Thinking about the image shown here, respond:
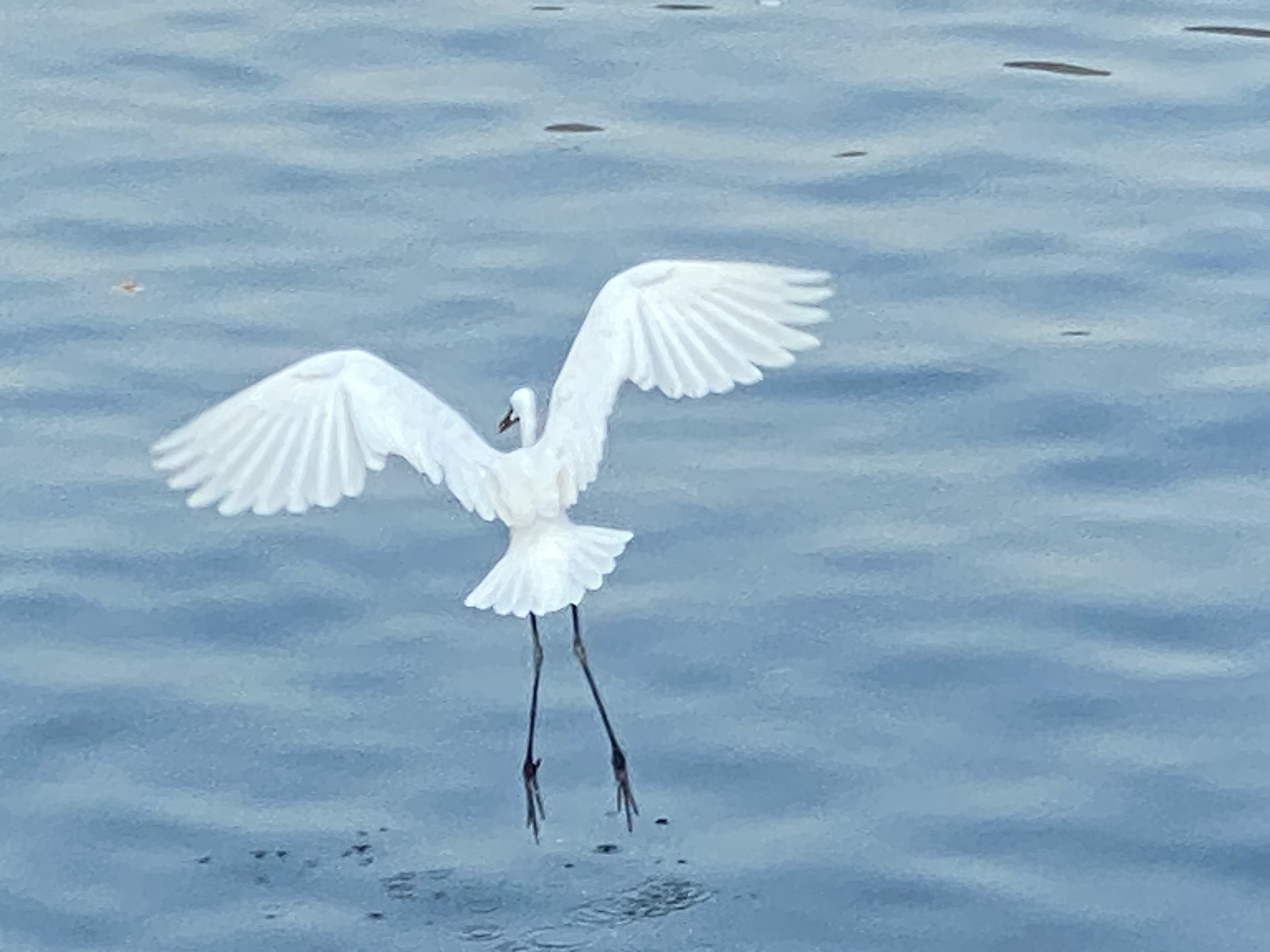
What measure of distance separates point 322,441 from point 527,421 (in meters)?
0.55

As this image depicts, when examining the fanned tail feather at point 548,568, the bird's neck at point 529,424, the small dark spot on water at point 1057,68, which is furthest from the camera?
the small dark spot on water at point 1057,68

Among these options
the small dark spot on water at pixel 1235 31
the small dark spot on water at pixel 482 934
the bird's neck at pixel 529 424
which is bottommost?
the small dark spot on water at pixel 482 934

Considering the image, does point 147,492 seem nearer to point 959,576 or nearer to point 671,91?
point 959,576

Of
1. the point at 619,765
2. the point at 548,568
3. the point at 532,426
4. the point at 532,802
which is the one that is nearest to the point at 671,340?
the point at 532,426

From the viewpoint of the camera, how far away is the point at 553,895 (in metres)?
7.30

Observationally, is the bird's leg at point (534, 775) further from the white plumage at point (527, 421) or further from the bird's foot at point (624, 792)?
the white plumage at point (527, 421)

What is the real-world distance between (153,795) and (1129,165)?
4.48 metres

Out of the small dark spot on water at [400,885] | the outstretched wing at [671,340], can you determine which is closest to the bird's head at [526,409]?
the outstretched wing at [671,340]

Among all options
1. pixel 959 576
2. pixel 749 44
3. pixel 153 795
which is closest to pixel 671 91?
pixel 749 44

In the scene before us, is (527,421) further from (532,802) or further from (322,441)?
(532,802)

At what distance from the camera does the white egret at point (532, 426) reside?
286 inches

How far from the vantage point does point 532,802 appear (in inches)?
297

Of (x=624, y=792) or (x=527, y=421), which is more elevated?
(x=527, y=421)

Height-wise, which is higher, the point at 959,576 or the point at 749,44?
the point at 749,44
